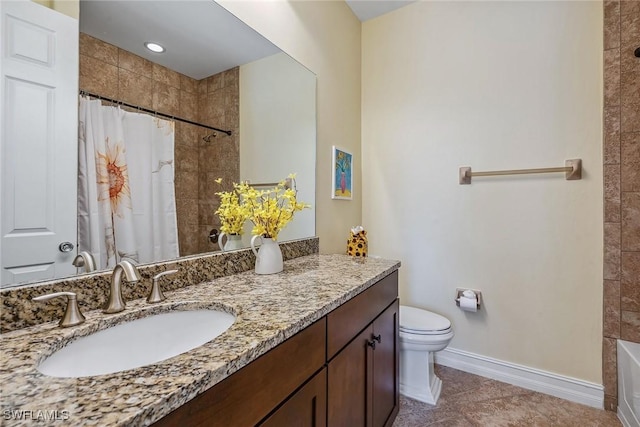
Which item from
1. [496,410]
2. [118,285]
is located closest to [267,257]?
[118,285]

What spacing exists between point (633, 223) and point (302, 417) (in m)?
1.97

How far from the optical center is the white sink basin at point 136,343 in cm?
64

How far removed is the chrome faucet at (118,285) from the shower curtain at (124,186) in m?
0.13

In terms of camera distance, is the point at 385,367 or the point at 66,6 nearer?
the point at 66,6

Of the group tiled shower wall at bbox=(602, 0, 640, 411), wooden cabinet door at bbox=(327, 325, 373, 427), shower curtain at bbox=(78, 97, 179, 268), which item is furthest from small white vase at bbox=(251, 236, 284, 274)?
tiled shower wall at bbox=(602, 0, 640, 411)

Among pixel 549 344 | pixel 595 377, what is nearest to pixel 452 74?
pixel 549 344

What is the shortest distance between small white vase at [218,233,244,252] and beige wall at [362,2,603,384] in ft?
4.44

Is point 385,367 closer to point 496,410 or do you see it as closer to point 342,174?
point 496,410

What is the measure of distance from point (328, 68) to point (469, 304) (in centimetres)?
187

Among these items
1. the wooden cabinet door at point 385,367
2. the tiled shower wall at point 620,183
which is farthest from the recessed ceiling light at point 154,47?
the tiled shower wall at point 620,183

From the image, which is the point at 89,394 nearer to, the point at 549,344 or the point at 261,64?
the point at 261,64

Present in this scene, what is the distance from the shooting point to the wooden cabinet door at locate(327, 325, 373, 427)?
0.95 meters

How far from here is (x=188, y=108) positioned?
1173 millimetres

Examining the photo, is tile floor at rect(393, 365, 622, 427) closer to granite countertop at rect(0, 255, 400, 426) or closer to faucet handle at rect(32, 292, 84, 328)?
granite countertop at rect(0, 255, 400, 426)
